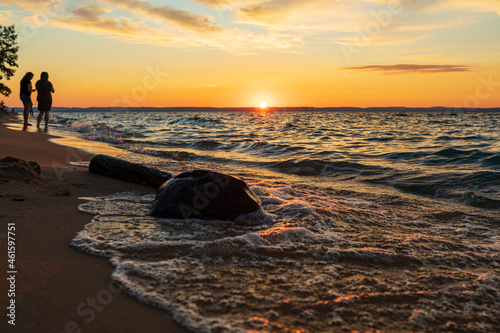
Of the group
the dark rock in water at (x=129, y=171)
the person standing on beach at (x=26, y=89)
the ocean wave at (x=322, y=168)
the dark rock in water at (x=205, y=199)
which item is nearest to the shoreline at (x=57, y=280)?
the dark rock in water at (x=205, y=199)

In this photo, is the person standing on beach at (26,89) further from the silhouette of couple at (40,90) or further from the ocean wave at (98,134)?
the ocean wave at (98,134)

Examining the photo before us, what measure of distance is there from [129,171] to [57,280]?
3.96m

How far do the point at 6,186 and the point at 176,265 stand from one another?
2968 millimetres

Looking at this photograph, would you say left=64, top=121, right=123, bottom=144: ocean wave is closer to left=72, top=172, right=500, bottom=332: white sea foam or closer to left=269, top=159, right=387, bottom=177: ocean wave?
left=269, top=159, right=387, bottom=177: ocean wave

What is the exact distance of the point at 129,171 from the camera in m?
6.21

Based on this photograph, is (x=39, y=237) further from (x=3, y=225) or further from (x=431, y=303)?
(x=431, y=303)

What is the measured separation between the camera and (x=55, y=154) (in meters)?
8.16

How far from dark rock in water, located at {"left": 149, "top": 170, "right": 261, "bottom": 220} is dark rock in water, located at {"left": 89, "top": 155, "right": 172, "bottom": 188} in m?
1.49

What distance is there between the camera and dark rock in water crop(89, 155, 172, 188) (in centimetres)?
594

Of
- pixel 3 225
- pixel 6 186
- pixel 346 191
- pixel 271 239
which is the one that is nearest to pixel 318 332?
pixel 271 239

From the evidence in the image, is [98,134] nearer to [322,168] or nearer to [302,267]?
[322,168]

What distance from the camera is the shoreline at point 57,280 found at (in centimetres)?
200

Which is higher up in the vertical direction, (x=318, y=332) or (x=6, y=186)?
(x=6, y=186)

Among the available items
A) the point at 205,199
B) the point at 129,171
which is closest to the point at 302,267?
the point at 205,199
